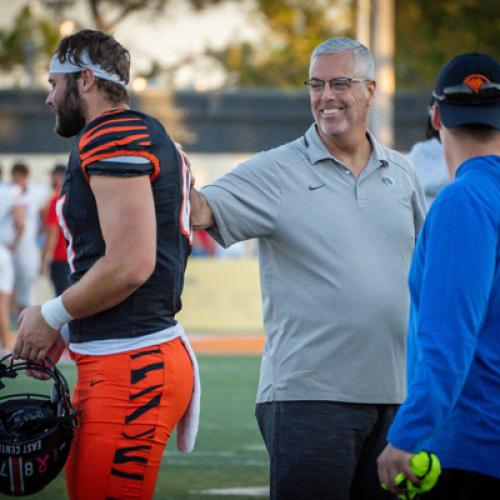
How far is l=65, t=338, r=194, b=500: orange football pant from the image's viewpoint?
3.48 meters

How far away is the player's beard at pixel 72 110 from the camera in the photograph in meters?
3.72

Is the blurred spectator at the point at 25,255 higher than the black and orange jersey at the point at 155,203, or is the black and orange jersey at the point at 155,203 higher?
the black and orange jersey at the point at 155,203

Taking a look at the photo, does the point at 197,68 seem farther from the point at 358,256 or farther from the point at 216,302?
the point at 358,256

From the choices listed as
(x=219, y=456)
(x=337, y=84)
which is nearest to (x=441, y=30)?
(x=219, y=456)

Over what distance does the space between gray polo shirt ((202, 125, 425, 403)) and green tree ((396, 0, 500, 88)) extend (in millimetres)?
37964

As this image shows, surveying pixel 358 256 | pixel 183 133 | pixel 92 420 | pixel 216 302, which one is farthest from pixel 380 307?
pixel 183 133

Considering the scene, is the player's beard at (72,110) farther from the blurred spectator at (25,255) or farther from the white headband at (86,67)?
the blurred spectator at (25,255)

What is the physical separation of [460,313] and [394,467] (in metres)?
0.40

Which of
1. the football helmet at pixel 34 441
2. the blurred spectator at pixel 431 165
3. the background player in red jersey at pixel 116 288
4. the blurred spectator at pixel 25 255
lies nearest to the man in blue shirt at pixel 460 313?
the background player in red jersey at pixel 116 288

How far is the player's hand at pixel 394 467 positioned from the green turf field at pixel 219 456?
3723 mm

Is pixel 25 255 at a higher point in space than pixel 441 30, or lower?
lower

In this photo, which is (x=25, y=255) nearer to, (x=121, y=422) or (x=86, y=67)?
(x=86, y=67)

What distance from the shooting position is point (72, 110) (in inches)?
147

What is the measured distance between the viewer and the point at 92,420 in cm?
352
